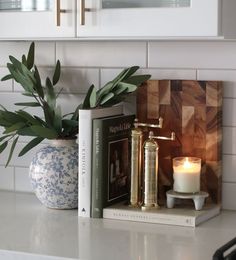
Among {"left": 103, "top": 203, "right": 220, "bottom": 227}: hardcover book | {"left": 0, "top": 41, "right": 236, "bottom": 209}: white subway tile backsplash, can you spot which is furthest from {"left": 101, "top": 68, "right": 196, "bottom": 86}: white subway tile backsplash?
{"left": 103, "top": 203, "right": 220, "bottom": 227}: hardcover book

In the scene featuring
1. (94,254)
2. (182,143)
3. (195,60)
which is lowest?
(94,254)

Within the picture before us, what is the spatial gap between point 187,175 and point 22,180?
2.27ft

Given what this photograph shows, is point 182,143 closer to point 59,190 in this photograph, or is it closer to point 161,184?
point 161,184

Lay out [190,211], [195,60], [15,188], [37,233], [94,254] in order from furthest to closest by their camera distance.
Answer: [15,188]
[195,60]
[190,211]
[37,233]
[94,254]

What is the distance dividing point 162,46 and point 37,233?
725 millimetres

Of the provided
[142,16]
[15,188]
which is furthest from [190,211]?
[15,188]

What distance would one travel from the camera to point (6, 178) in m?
2.64

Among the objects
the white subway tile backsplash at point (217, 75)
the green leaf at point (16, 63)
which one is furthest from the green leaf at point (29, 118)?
the white subway tile backsplash at point (217, 75)

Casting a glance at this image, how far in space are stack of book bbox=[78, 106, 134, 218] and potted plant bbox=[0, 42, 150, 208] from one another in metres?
0.07

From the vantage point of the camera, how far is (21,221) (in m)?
2.15

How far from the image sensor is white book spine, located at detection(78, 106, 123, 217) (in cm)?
215

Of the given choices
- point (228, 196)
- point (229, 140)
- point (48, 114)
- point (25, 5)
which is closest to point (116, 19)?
point (25, 5)

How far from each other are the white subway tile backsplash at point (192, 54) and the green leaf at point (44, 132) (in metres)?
0.38

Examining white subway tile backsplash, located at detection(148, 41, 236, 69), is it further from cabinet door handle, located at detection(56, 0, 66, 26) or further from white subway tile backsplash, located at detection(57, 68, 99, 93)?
cabinet door handle, located at detection(56, 0, 66, 26)
